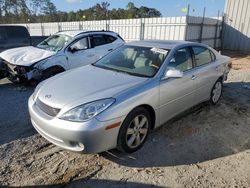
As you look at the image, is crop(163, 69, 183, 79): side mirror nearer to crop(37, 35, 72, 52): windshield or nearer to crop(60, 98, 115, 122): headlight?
crop(60, 98, 115, 122): headlight

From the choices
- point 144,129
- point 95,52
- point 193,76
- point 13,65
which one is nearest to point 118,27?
point 95,52

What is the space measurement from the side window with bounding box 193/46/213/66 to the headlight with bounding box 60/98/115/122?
2.42 m

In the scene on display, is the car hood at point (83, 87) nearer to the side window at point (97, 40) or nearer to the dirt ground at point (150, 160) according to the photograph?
the dirt ground at point (150, 160)

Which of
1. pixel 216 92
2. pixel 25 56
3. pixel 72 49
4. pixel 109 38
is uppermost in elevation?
pixel 109 38

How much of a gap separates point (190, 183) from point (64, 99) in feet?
6.11

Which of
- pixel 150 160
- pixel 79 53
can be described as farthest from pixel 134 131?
pixel 79 53

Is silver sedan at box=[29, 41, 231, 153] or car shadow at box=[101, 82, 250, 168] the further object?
car shadow at box=[101, 82, 250, 168]

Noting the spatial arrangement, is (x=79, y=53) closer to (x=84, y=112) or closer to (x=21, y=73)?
(x=21, y=73)

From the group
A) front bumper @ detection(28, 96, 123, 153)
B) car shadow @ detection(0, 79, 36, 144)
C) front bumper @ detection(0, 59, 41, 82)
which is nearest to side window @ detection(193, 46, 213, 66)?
front bumper @ detection(28, 96, 123, 153)

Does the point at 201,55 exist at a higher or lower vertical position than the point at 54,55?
higher

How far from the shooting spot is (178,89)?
12.9ft

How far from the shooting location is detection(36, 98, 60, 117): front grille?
9.73 ft

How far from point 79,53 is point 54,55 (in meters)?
0.80

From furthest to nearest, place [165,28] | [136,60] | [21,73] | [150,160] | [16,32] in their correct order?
[165,28], [16,32], [21,73], [136,60], [150,160]
